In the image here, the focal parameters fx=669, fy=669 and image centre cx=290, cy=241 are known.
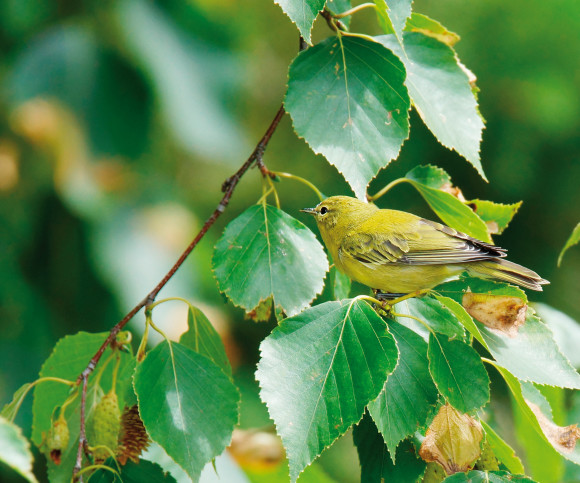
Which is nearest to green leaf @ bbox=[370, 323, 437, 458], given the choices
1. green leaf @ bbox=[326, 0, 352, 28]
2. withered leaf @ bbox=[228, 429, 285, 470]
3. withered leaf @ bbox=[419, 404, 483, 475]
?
withered leaf @ bbox=[419, 404, 483, 475]

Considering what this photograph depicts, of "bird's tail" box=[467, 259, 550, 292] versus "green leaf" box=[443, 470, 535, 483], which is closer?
"green leaf" box=[443, 470, 535, 483]

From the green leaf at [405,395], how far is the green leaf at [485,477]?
12cm

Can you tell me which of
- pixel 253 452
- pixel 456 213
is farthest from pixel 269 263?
pixel 253 452

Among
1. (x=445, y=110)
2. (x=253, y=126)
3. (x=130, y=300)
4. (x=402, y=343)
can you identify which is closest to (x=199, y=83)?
(x=253, y=126)

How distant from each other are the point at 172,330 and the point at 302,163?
Answer: 1.43m

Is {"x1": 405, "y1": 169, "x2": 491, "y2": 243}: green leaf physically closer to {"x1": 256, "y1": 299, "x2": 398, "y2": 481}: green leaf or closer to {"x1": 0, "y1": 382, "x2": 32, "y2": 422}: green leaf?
{"x1": 256, "y1": 299, "x2": 398, "y2": 481}: green leaf

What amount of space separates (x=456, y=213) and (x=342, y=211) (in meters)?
0.54

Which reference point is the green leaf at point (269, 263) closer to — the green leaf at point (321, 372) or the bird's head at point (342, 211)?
the green leaf at point (321, 372)

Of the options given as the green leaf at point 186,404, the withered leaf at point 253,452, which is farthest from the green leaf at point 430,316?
the withered leaf at point 253,452

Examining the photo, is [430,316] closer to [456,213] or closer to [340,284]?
[456,213]

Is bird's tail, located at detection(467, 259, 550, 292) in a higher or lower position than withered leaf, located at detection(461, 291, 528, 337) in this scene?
lower

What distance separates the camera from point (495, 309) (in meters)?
1.38

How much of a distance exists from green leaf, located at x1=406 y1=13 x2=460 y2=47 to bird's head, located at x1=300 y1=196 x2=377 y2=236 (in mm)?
574

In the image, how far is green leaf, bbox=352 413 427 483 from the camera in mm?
1409
